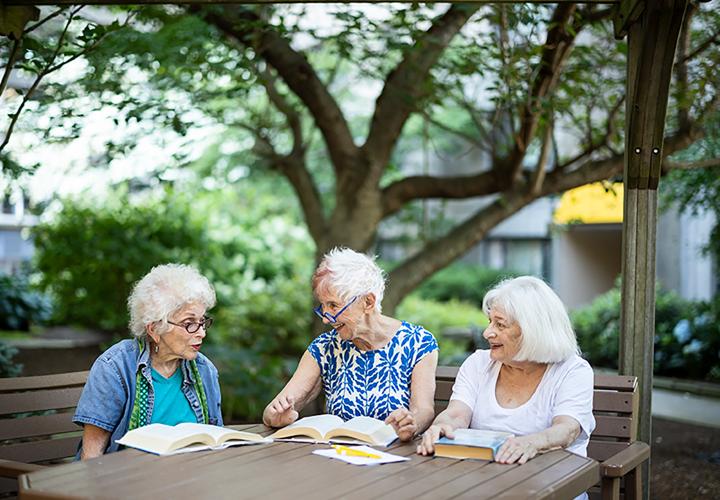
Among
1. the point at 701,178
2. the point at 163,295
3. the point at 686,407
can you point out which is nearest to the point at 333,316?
the point at 163,295

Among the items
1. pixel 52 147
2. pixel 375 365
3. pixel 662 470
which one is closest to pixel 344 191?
pixel 52 147

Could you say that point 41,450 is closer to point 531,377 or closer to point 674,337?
point 531,377

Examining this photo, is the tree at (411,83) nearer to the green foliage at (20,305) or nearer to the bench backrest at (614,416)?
the bench backrest at (614,416)

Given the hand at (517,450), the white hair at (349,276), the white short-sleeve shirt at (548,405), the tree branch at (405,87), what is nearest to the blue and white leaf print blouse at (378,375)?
the white hair at (349,276)

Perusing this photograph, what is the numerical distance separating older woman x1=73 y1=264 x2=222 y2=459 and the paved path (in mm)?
7118

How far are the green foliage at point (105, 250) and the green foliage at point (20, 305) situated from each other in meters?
0.61

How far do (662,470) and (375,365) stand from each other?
13.1 feet

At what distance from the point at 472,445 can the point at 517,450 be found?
6.1 inches

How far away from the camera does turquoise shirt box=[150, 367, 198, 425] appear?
3.87 meters

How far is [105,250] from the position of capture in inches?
440

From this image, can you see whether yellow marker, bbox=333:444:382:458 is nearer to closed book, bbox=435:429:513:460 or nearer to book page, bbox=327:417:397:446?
book page, bbox=327:417:397:446

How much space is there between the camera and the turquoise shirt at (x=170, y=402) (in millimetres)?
3865

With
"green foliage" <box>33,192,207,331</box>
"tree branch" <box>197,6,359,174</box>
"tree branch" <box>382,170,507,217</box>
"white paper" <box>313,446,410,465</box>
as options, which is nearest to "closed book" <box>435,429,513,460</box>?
"white paper" <box>313,446,410,465</box>

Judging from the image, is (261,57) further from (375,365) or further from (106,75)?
(375,365)
